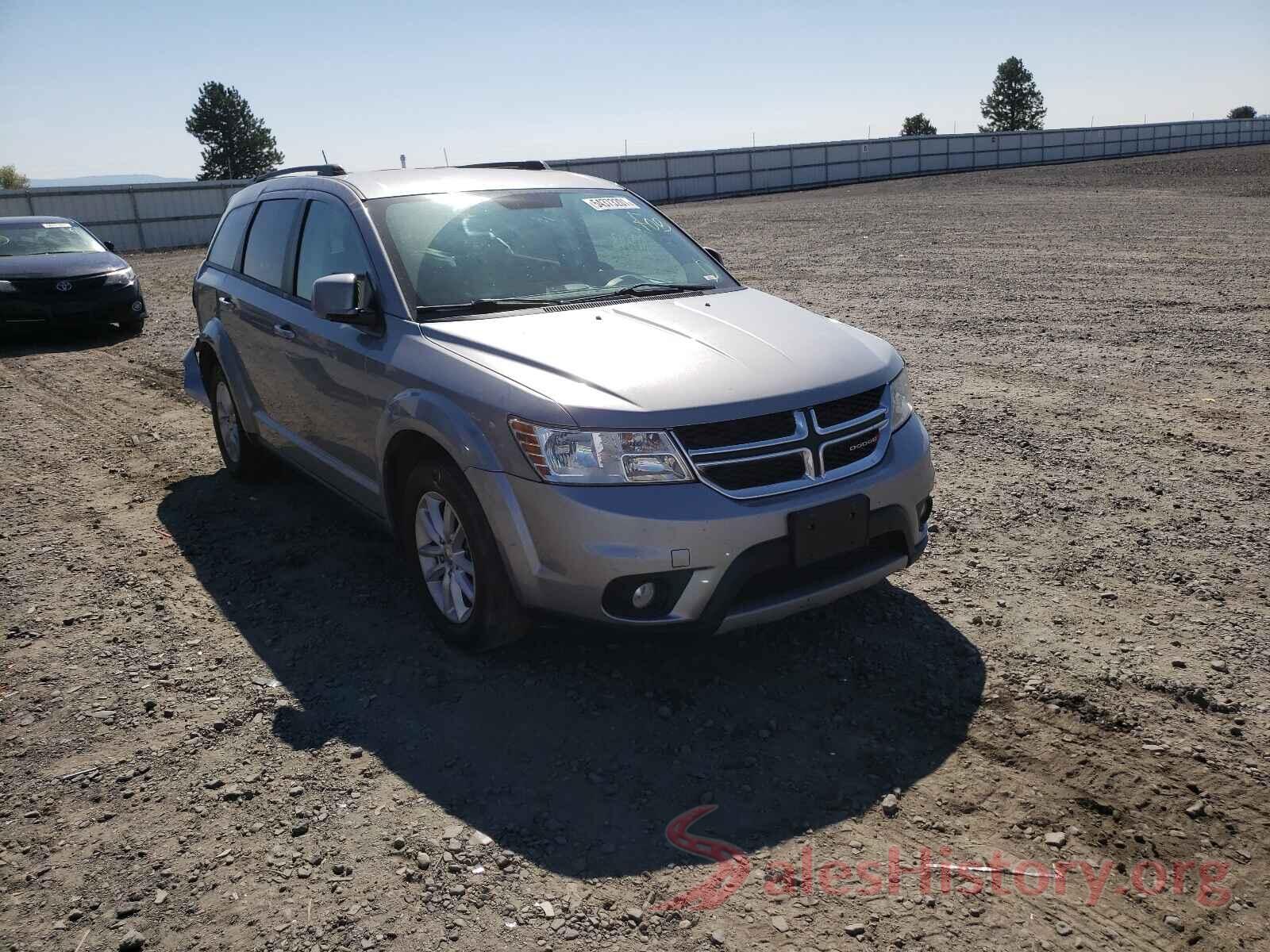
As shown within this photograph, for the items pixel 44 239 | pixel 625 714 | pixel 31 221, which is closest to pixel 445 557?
pixel 625 714

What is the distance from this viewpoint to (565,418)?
3.62m

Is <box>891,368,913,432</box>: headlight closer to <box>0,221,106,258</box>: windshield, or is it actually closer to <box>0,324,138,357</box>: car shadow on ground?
<box>0,324,138,357</box>: car shadow on ground

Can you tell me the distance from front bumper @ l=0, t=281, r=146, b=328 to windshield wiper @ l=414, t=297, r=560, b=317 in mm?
10498

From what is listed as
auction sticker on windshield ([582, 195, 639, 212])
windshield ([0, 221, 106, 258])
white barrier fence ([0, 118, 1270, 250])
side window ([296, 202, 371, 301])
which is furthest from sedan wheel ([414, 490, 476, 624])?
white barrier fence ([0, 118, 1270, 250])

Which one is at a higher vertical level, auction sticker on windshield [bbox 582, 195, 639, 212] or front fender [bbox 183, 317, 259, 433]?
auction sticker on windshield [bbox 582, 195, 639, 212]

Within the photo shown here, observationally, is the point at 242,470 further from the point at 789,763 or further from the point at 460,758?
the point at 789,763

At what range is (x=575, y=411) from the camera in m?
3.63

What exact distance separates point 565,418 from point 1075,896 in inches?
83.1

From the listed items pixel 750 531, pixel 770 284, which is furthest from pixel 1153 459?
pixel 770 284

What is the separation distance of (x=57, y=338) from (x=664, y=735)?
13.2 meters

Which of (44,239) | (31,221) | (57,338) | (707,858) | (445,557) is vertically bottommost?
(707,858)

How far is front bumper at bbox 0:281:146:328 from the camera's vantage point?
42.1 ft

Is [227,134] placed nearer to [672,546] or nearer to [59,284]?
[59,284]

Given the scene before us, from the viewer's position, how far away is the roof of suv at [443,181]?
16.6 ft
